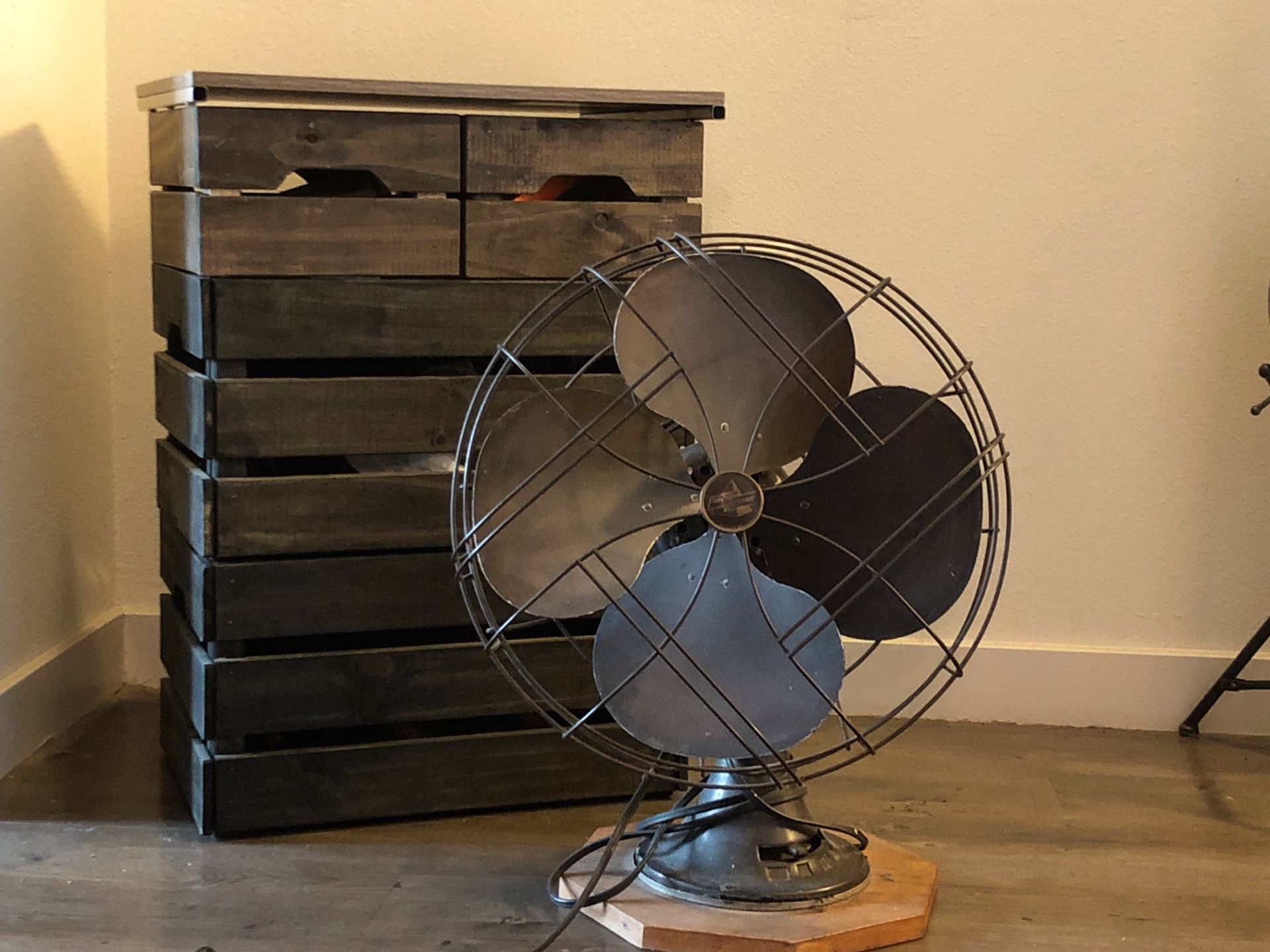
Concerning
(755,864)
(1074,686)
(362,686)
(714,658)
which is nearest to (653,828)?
(755,864)

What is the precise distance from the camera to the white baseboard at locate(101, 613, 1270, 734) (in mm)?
2195

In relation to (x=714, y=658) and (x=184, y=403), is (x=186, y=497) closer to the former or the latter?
(x=184, y=403)

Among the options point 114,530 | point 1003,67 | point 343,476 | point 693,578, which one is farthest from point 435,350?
point 1003,67

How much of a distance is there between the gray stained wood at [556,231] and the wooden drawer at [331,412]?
0.44 feet

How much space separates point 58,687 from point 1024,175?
154 cm

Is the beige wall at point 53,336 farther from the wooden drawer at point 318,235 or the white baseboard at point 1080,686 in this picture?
the white baseboard at point 1080,686

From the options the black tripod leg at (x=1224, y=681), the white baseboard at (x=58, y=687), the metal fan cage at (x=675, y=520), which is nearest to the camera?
the metal fan cage at (x=675, y=520)

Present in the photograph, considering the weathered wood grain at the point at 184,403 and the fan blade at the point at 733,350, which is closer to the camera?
the fan blade at the point at 733,350

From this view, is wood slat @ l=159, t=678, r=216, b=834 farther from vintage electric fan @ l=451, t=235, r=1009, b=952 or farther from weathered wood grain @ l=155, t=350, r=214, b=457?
vintage electric fan @ l=451, t=235, r=1009, b=952

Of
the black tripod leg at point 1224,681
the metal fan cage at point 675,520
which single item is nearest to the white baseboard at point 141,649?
the metal fan cage at point 675,520

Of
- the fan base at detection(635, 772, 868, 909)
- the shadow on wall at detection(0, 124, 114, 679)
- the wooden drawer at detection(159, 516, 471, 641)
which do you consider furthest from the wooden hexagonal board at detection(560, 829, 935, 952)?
the shadow on wall at detection(0, 124, 114, 679)

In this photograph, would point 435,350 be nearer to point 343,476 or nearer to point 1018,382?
point 343,476

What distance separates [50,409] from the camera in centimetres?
204

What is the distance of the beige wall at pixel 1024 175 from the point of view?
2109mm
